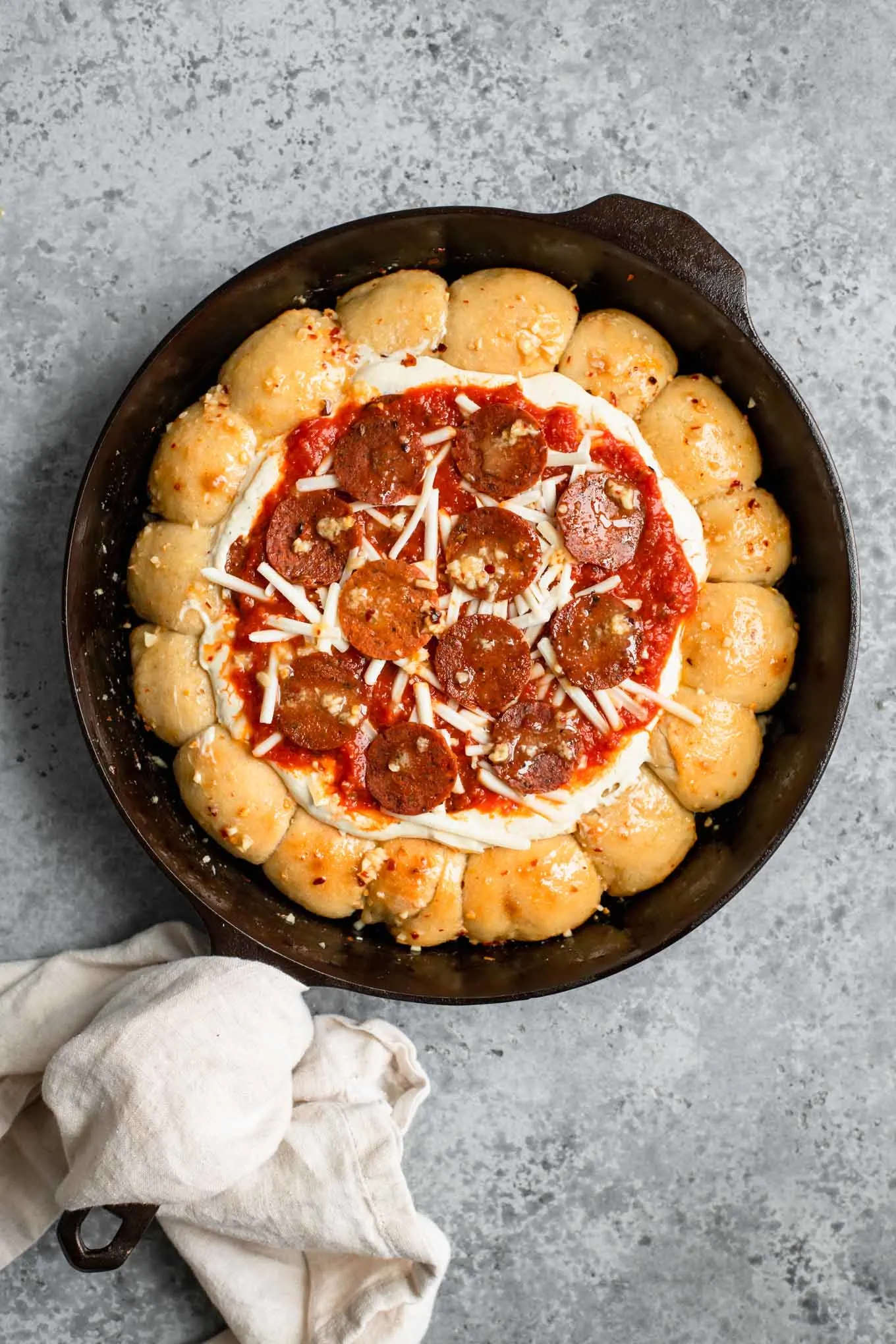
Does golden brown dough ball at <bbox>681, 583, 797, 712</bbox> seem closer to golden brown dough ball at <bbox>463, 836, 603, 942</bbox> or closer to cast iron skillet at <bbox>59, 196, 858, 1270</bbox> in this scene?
cast iron skillet at <bbox>59, 196, 858, 1270</bbox>

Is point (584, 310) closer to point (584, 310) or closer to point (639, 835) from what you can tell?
point (584, 310)

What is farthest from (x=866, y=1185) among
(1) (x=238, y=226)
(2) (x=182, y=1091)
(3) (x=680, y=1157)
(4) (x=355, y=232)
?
(1) (x=238, y=226)

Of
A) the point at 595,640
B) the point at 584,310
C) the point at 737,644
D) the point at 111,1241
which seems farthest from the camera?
the point at 584,310

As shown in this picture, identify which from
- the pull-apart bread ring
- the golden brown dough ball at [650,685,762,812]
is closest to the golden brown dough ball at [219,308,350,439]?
the pull-apart bread ring

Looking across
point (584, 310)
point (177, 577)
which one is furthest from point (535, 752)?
point (584, 310)

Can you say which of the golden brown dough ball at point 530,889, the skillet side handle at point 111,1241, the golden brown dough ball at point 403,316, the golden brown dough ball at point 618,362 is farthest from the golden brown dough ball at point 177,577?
the skillet side handle at point 111,1241
